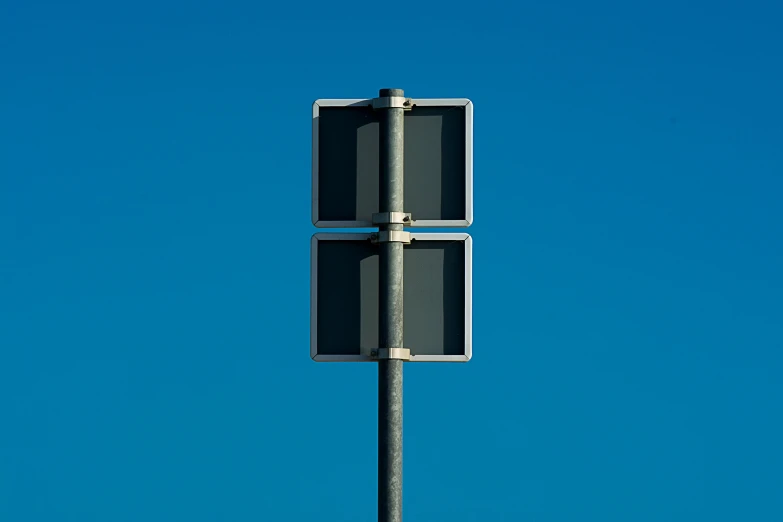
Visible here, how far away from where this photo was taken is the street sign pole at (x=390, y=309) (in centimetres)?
769

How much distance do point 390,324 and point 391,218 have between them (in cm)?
53

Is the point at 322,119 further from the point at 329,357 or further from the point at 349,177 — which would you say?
the point at 329,357

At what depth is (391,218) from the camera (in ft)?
25.7

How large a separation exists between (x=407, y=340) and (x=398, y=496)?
0.80 metres

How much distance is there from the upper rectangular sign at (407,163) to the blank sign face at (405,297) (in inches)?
4.8

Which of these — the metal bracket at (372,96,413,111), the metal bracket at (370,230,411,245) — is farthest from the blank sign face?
the metal bracket at (372,96,413,111)

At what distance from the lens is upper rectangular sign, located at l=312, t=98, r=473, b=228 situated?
796 cm

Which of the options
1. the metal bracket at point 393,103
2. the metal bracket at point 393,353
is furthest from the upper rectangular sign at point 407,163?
the metal bracket at point 393,353

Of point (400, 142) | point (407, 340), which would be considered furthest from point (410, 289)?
point (400, 142)

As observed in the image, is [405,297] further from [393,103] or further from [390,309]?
[393,103]

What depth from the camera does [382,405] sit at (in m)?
7.71

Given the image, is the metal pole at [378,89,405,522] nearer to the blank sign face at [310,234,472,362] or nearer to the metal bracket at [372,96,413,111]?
the metal bracket at [372,96,413,111]

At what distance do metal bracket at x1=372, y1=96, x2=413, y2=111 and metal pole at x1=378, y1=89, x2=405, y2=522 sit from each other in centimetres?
2

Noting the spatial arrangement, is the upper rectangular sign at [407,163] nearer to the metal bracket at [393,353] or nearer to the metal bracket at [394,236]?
the metal bracket at [394,236]
